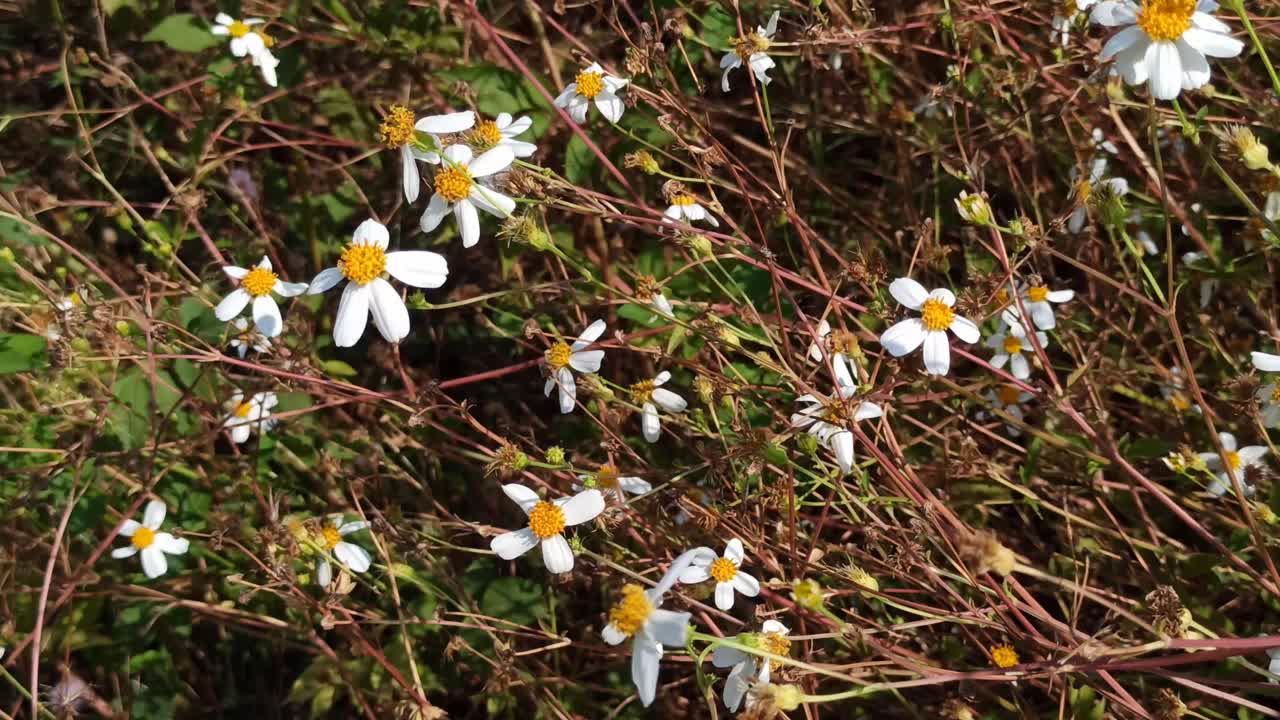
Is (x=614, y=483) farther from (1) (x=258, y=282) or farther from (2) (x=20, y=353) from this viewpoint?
(2) (x=20, y=353)

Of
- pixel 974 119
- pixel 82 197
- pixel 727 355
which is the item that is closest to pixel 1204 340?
pixel 974 119

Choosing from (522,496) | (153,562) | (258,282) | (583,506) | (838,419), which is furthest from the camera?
(153,562)

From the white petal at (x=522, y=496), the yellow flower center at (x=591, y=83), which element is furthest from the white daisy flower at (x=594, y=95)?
the white petal at (x=522, y=496)

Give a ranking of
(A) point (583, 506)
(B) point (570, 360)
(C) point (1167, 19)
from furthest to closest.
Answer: (B) point (570, 360) < (A) point (583, 506) < (C) point (1167, 19)

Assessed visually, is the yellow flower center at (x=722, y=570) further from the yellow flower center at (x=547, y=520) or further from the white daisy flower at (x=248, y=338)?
the white daisy flower at (x=248, y=338)

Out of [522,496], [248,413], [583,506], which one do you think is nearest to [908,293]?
[583,506]

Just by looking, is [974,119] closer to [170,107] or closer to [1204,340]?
[1204,340]

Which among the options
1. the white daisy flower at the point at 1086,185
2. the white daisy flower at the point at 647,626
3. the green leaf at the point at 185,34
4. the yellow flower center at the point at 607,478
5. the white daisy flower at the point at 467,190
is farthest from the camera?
the green leaf at the point at 185,34
